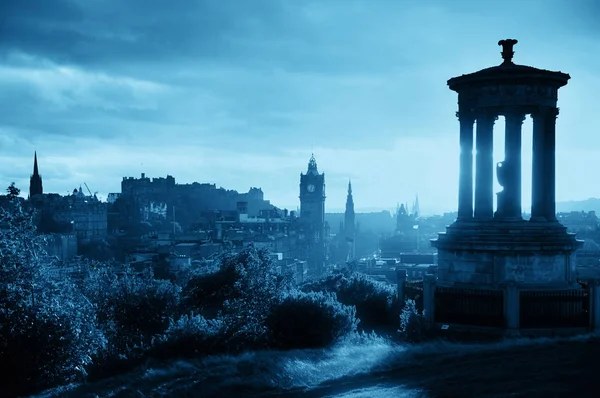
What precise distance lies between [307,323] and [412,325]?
9.58ft

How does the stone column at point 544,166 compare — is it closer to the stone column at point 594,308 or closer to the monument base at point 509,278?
the monument base at point 509,278

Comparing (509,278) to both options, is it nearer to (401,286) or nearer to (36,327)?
(401,286)

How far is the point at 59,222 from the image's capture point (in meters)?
107

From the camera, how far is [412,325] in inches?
676

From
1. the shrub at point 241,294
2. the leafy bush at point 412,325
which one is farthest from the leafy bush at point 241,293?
the leafy bush at point 412,325

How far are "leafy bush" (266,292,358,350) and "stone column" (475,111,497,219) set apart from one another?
597 cm

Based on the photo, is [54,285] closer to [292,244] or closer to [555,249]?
[555,249]

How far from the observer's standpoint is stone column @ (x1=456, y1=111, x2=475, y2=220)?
20438 millimetres

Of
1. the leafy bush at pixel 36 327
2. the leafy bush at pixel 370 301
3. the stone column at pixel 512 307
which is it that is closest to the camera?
the leafy bush at pixel 36 327

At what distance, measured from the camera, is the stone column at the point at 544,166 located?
1977 centimetres

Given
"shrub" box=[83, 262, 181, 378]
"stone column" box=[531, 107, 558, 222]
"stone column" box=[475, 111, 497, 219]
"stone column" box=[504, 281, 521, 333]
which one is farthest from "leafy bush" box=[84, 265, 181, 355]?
"stone column" box=[531, 107, 558, 222]

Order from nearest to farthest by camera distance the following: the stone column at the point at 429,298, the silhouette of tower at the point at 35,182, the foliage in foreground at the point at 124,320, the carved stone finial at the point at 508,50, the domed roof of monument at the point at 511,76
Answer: the foliage in foreground at the point at 124,320
the stone column at the point at 429,298
the domed roof of monument at the point at 511,76
the carved stone finial at the point at 508,50
the silhouette of tower at the point at 35,182

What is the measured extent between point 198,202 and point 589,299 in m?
162

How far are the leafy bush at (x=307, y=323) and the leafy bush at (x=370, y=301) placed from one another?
318cm
